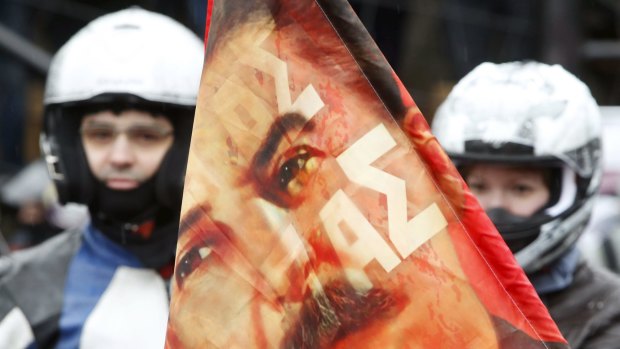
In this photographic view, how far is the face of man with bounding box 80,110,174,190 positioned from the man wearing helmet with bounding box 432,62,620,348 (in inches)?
33.3

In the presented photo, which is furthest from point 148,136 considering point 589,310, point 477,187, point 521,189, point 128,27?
point 589,310

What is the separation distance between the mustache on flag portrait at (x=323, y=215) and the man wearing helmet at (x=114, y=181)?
1.63 metres

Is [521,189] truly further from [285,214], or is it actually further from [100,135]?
[285,214]

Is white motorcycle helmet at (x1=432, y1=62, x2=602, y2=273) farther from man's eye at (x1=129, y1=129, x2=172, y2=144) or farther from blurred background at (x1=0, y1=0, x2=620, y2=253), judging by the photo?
blurred background at (x1=0, y1=0, x2=620, y2=253)

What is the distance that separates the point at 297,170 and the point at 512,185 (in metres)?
1.78

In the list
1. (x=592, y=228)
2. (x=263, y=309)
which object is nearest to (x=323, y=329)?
(x=263, y=309)

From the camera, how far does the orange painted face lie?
211cm

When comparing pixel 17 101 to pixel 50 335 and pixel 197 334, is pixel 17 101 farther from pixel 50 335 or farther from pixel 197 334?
pixel 197 334

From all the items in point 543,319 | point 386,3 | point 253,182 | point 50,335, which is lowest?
point 386,3

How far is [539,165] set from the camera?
3.90 meters

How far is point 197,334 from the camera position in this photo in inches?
85.0

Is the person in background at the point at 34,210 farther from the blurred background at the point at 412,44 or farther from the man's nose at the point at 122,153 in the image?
the man's nose at the point at 122,153

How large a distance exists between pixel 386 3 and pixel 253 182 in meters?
11.7

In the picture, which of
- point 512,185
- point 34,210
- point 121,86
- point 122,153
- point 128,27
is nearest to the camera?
point 512,185
